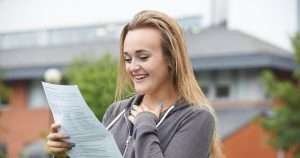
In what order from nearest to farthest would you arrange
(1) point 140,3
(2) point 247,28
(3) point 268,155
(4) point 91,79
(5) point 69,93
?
(5) point 69,93
(4) point 91,79
(3) point 268,155
(2) point 247,28
(1) point 140,3

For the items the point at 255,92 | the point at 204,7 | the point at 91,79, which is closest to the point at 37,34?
the point at 204,7

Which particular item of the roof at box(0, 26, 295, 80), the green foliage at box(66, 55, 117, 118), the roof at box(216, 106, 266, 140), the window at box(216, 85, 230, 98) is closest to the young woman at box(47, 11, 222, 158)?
the green foliage at box(66, 55, 117, 118)

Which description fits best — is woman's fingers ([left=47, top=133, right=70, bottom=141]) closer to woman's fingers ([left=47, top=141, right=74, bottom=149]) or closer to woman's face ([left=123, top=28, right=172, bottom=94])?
woman's fingers ([left=47, top=141, right=74, bottom=149])

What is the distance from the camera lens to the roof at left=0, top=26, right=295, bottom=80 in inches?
1206

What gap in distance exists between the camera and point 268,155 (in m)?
30.4

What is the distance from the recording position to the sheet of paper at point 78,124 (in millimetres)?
3094

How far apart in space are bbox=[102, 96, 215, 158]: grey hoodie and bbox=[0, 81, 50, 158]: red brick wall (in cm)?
3337

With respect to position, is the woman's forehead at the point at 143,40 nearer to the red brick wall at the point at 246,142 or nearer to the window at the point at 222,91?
the red brick wall at the point at 246,142

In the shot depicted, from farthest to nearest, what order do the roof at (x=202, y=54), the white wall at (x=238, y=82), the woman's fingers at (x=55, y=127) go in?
the white wall at (x=238, y=82), the roof at (x=202, y=54), the woman's fingers at (x=55, y=127)

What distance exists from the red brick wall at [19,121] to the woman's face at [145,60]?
3338 centimetres

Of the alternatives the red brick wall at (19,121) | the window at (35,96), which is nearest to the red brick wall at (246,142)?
the red brick wall at (19,121)

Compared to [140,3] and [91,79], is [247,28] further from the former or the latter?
[91,79]

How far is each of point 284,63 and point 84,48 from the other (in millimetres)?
9792

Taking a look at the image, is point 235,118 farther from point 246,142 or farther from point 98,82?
point 98,82
